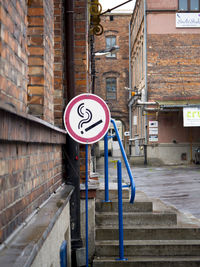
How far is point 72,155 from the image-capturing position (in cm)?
584

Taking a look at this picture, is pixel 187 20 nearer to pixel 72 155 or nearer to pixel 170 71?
pixel 170 71

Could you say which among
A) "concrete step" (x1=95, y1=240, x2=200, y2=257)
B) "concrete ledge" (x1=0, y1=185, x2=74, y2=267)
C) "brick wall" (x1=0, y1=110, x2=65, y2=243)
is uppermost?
"brick wall" (x1=0, y1=110, x2=65, y2=243)

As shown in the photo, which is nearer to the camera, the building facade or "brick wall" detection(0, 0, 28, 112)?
"brick wall" detection(0, 0, 28, 112)

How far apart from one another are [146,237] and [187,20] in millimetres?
19987

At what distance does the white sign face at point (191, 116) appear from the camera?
855 inches

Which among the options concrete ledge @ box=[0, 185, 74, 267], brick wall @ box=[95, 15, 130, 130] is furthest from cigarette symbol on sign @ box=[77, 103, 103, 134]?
brick wall @ box=[95, 15, 130, 130]

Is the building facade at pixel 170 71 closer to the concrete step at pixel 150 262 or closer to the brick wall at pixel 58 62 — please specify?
the concrete step at pixel 150 262

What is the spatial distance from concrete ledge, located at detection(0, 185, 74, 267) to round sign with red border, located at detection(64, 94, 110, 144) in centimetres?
195

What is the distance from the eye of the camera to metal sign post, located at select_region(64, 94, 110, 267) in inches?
208

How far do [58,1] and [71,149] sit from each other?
2.06 m

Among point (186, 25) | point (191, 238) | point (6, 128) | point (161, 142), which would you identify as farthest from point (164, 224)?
point (186, 25)

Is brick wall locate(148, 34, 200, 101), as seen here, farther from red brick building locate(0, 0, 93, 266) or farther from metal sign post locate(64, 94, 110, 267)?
metal sign post locate(64, 94, 110, 267)

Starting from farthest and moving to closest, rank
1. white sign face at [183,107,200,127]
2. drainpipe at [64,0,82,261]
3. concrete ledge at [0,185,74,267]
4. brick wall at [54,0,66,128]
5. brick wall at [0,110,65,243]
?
white sign face at [183,107,200,127], drainpipe at [64,0,82,261], brick wall at [54,0,66,128], brick wall at [0,110,65,243], concrete ledge at [0,185,74,267]

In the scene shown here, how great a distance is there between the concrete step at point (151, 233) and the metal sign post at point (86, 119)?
1.24 metres
